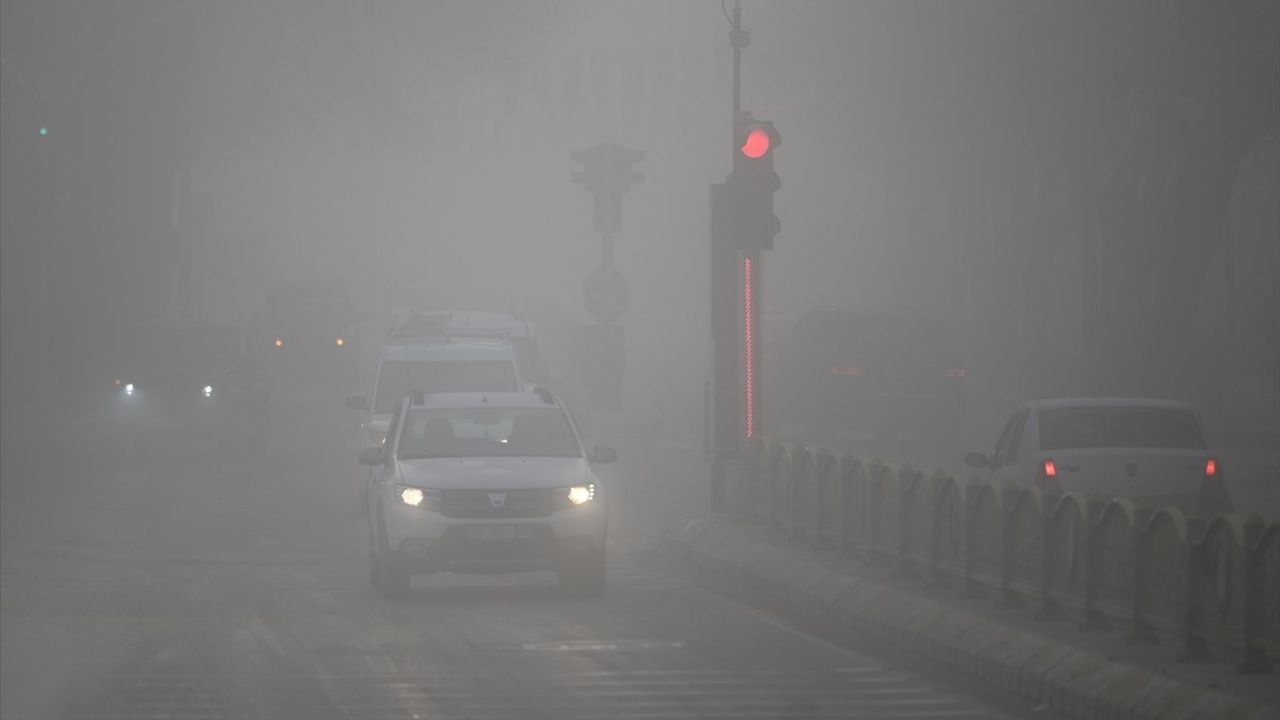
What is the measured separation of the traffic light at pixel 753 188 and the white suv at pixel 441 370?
7140 mm

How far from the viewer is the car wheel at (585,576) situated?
53.4 feet

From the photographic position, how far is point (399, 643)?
13680 mm

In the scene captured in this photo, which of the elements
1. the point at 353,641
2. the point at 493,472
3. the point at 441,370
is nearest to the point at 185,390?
the point at 441,370

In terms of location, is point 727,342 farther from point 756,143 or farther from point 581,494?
point 581,494

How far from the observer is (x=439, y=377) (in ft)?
87.8

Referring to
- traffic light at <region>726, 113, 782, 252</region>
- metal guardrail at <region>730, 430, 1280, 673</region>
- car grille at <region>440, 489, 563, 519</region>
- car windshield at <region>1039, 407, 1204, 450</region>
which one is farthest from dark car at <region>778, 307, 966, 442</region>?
car grille at <region>440, 489, 563, 519</region>

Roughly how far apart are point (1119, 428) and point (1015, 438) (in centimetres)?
109

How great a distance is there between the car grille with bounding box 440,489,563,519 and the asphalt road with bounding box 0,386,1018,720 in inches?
25.2

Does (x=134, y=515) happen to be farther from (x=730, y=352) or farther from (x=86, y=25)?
(x=86, y=25)

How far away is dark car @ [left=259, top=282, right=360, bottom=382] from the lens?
5659 cm

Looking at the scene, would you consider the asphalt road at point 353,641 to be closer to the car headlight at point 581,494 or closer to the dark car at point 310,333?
the car headlight at point 581,494

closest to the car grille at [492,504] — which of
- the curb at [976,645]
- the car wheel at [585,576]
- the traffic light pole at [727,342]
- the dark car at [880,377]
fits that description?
the car wheel at [585,576]

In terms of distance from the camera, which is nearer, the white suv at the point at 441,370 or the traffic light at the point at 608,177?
the white suv at the point at 441,370

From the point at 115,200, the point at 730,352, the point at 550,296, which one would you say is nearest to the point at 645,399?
the point at 115,200
